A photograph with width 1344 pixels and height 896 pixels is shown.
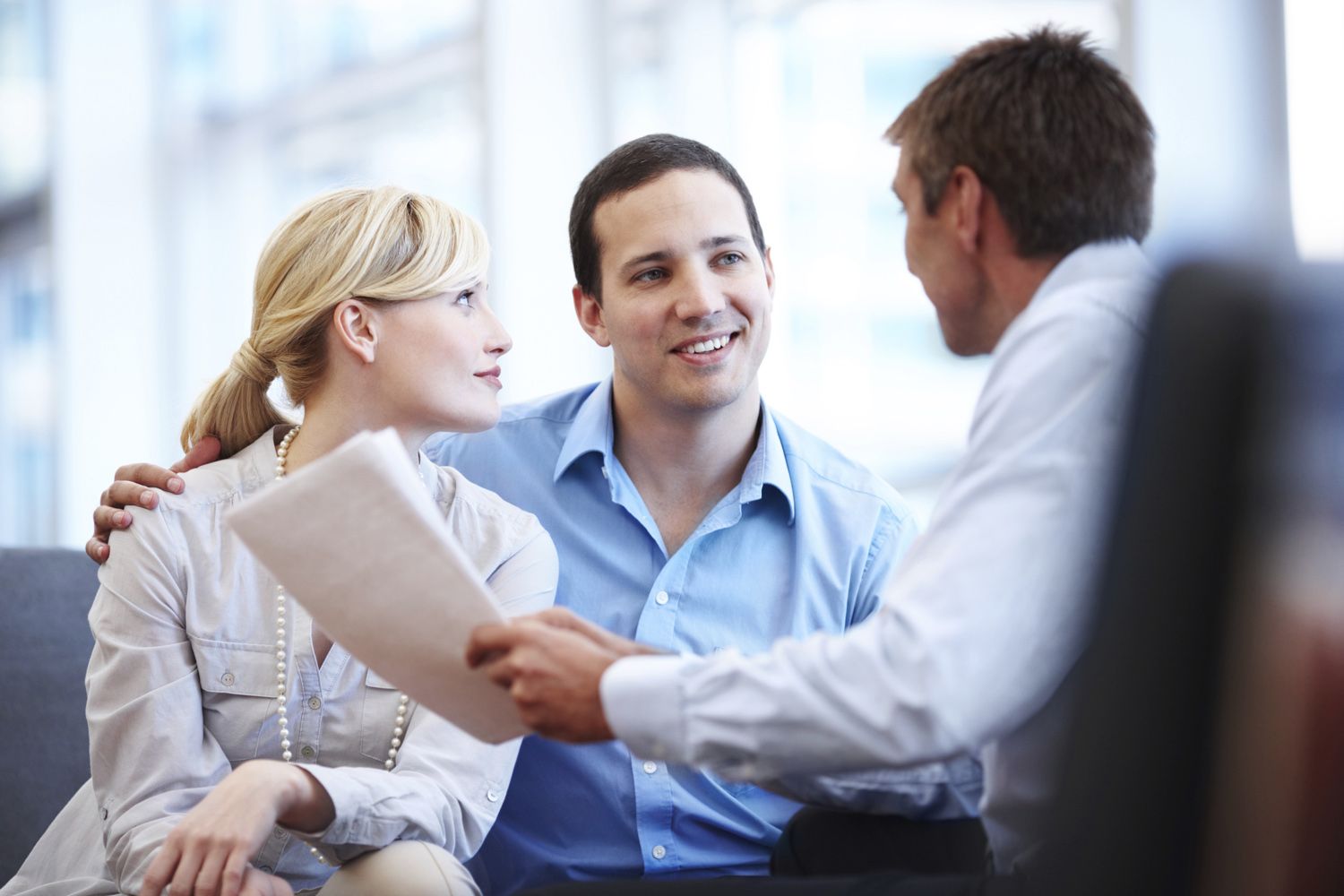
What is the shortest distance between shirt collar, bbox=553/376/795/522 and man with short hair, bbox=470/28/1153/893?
0.72m

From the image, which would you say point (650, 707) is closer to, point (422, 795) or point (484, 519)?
point (422, 795)

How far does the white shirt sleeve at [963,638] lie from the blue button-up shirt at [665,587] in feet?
2.45

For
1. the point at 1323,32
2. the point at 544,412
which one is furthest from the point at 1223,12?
the point at 544,412

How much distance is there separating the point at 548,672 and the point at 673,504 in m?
0.87

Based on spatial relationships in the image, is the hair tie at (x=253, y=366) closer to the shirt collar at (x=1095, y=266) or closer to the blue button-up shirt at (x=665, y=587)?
the blue button-up shirt at (x=665, y=587)

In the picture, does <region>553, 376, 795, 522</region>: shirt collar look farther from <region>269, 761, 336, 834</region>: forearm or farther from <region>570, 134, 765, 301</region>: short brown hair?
<region>269, 761, 336, 834</region>: forearm

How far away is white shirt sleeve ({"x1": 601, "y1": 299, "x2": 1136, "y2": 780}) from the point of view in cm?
105

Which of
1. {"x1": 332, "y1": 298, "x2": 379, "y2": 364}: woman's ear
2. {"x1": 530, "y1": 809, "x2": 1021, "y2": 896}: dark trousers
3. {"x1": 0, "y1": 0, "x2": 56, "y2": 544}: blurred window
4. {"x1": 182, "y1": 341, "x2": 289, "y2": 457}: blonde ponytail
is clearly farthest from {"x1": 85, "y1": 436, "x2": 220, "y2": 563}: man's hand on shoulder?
Answer: {"x1": 0, "y1": 0, "x2": 56, "y2": 544}: blurred window

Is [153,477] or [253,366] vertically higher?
[253,366]

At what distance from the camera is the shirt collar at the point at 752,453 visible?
6.41 ft

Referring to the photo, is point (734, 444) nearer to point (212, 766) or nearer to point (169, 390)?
point (212, 766)

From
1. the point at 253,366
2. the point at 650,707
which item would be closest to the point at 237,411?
the point at 253,366

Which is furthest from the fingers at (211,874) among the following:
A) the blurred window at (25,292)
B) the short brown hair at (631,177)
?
the blurred window at (25,292)

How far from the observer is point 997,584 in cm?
105
